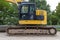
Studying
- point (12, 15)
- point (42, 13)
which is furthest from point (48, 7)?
point (42, 13)

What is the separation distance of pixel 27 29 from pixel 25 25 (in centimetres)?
27

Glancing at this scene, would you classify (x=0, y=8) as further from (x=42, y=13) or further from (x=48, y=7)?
(x=48, y=7)

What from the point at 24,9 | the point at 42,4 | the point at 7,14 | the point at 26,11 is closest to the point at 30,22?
the point at 26,11

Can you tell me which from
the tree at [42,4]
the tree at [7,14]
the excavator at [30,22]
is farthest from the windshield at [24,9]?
the tree at [42,4]

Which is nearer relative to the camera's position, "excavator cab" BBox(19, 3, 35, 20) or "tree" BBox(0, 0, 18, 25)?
"excavator cab" BBox(19, 3, 35, 20)

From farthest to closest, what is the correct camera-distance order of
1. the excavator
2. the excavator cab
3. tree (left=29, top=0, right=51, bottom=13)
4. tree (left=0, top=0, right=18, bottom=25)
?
tree (left=29, top=0, right=51, bottom=13), tree (left=0, top=0, right=18, bottom=25), the excavator cab, the excavator

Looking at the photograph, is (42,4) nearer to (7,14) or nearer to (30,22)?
(7,14)

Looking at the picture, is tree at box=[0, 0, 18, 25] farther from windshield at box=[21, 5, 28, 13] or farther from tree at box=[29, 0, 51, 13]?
tree at box=[29, 0, 51, 13]

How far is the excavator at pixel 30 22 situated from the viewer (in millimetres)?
12312

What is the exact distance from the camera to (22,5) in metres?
12.6

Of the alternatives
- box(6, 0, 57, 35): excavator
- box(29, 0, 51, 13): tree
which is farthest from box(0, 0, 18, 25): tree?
box(29, 0, 51, 13): tree

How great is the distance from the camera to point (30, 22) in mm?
12359

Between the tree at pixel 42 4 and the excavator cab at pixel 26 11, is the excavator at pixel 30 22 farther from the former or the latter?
the tree at pixel 42 4

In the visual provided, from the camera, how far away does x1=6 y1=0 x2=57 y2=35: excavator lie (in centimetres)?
1231
